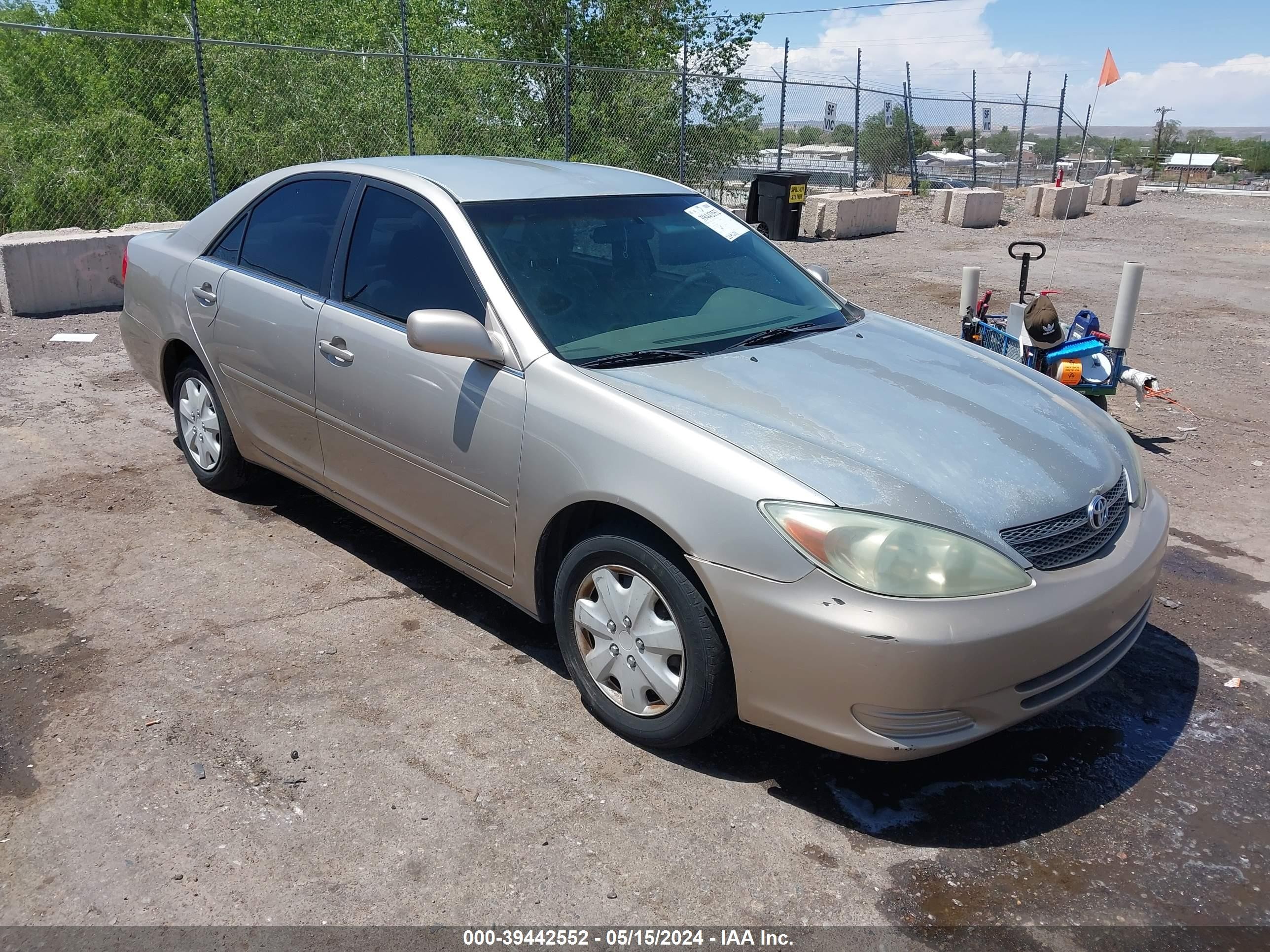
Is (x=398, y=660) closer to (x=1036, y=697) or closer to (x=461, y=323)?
(x=461, y=323)

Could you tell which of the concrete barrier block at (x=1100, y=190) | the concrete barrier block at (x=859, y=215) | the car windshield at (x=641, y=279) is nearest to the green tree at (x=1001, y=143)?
the concrete barrier block at (x=1100, y=190)

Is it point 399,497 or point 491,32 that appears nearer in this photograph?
point 399,497

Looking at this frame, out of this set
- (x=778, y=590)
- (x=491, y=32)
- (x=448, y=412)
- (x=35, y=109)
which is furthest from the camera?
(x=491, y=32)

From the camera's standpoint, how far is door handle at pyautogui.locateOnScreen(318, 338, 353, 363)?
159 inches

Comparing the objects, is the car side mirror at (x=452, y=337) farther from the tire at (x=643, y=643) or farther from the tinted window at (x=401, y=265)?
the tire at (x=643, y=643)

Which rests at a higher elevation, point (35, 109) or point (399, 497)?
point (35, 109)

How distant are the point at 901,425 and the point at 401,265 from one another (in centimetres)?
199

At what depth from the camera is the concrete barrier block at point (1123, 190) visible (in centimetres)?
2536

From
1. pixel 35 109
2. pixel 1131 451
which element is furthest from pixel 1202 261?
pixel 35 109

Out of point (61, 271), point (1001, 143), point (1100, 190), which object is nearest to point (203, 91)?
point (61, 271)

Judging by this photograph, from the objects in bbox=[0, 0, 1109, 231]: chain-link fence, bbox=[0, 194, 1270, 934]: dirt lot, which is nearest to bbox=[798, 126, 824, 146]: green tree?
bbox=[0, 0, 1109, 231]: chain-link fence

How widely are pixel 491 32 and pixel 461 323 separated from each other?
20.2 meters

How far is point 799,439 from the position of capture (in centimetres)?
304

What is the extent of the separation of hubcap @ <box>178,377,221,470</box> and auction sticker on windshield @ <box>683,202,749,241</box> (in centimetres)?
247
